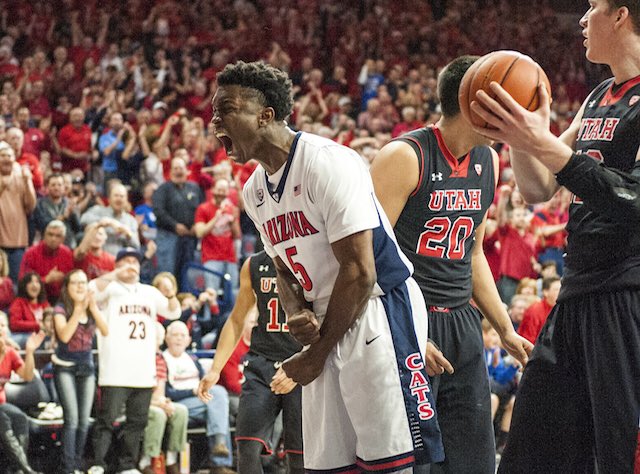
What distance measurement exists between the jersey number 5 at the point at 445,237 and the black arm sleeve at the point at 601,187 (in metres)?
1.27

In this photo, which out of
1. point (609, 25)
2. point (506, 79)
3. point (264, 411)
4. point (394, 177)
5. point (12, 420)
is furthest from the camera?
point (12, 420)

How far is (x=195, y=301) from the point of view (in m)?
9.56

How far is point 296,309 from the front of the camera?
3.41 meters

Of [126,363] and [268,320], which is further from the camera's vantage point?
[126,363]

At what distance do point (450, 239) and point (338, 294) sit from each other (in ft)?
3.57

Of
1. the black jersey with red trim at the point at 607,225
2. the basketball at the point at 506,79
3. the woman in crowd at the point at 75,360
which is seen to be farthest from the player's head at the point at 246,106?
the woman in crowd at the point at 75,360

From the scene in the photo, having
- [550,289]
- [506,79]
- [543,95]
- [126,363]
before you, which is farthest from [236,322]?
[550,289]

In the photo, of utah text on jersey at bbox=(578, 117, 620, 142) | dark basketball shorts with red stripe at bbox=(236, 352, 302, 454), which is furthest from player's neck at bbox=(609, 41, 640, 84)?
dark basketball shorts with red stripe at bbox=(236, 352, 302, 454)

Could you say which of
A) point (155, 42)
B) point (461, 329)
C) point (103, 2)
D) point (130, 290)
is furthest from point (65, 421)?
point (103, 2)

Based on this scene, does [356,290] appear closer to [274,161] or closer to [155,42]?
[274,161]

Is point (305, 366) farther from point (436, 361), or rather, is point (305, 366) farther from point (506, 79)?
point (506, 79)

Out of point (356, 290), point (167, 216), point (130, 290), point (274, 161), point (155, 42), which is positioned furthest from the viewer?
point (155, 42)

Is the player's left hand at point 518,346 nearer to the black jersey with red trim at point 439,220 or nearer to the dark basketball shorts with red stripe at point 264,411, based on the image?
the black jersey with red trim at point 439,220

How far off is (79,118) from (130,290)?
4.10m
